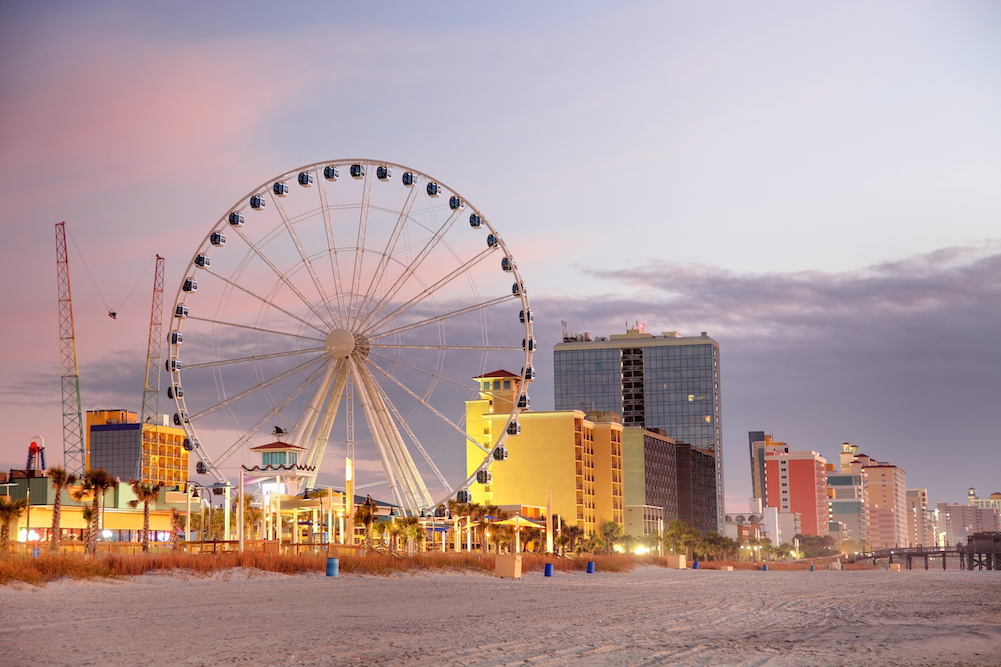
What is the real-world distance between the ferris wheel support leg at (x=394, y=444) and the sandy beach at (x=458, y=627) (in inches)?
788

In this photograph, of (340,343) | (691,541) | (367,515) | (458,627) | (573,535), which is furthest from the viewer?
(691,541)

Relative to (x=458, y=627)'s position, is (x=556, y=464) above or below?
above

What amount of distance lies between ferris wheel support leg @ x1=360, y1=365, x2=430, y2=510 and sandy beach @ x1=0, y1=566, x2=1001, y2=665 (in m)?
20.0

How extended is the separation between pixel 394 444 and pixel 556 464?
344 feet

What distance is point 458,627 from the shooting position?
23.5m

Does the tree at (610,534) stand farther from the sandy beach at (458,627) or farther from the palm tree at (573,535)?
the sandy beach at (458,627)

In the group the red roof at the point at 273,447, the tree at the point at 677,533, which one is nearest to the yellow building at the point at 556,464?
the tree at the point at 677,533

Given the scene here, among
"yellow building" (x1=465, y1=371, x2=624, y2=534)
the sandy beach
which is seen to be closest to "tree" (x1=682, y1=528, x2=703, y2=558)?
"yellow building" (x1=465, y1=371, x2=624, y2=534)

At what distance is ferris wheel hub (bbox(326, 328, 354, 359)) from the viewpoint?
5772 centimetres

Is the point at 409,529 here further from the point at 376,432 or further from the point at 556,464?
the point at 556,464

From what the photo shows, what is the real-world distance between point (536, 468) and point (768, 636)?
5519 inches

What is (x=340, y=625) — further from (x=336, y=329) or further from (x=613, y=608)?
(x=336, y=329)

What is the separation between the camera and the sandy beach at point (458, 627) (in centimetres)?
1834

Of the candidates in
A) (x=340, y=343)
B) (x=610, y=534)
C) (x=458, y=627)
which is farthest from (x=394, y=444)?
(x=610, y=534)
